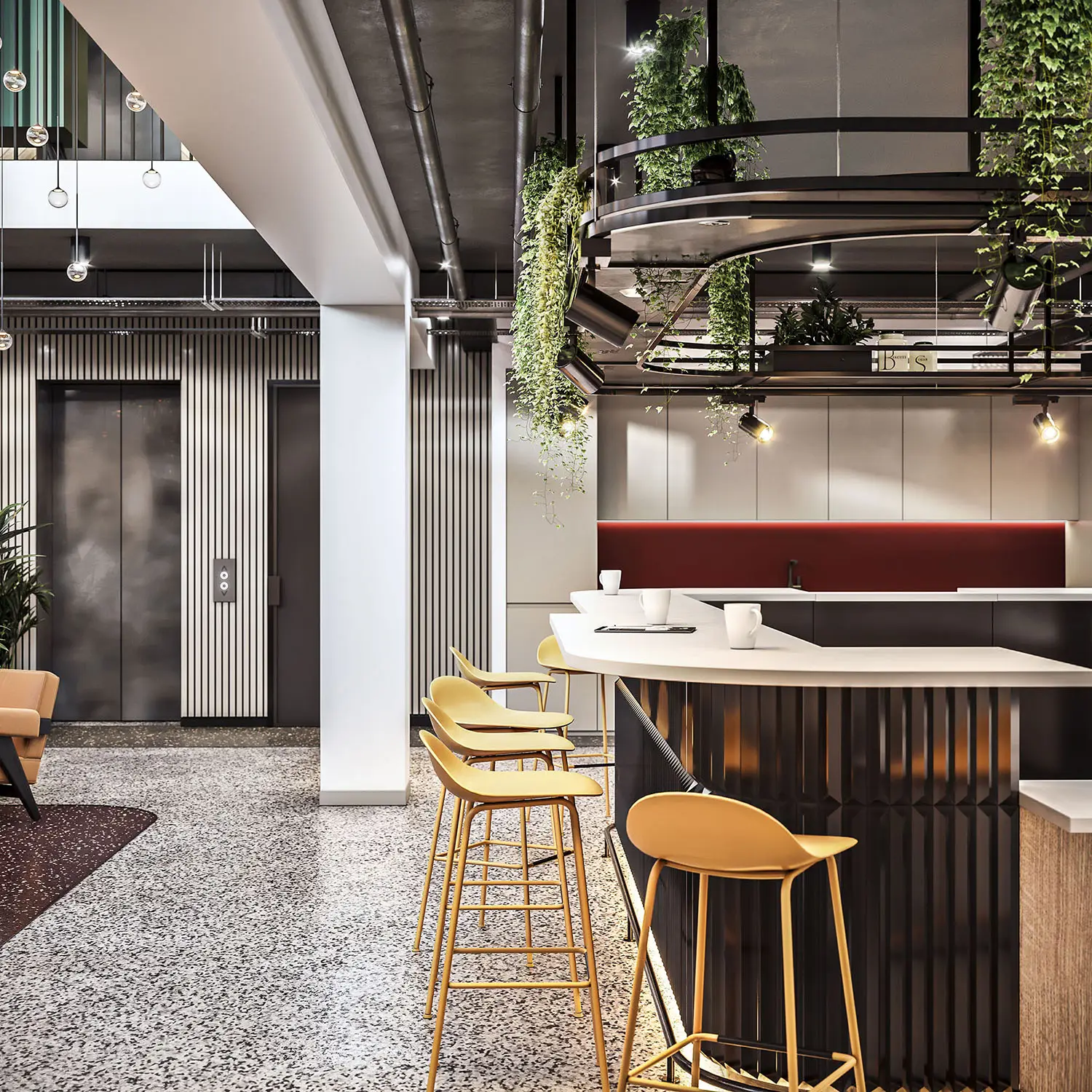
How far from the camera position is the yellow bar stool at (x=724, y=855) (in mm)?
2381

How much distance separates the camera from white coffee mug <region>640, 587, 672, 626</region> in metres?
4.39

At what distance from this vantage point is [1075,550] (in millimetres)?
8875

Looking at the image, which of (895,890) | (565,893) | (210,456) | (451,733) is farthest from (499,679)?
(210,456)

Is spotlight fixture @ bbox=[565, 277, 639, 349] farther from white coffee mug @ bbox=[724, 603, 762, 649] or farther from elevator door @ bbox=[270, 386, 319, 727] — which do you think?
elevator door @ bbox=[270, 386, 319, 727]

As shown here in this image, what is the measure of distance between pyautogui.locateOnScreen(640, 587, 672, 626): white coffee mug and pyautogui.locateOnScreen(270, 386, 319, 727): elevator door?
16.8 ft

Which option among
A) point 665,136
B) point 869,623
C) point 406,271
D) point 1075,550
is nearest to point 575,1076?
point 665,136

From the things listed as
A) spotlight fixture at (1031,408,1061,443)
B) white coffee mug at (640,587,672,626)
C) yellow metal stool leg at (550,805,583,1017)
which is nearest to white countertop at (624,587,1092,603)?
spotlight fixture at (1031,408,1061,443)

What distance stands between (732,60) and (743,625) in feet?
8.72

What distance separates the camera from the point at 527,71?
355 cm

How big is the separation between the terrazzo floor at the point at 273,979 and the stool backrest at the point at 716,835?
43.9 inches

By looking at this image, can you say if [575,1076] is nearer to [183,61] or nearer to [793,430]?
[183,61]

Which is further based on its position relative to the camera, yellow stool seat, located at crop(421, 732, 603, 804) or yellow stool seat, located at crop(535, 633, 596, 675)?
yellow stool seat, located at crop(535, 633, 596, 675)

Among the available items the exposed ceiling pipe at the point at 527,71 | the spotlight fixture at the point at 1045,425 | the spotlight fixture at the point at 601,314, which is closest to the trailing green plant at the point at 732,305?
the spotlight fixture at the point at 601,314

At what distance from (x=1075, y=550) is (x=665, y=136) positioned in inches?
285
